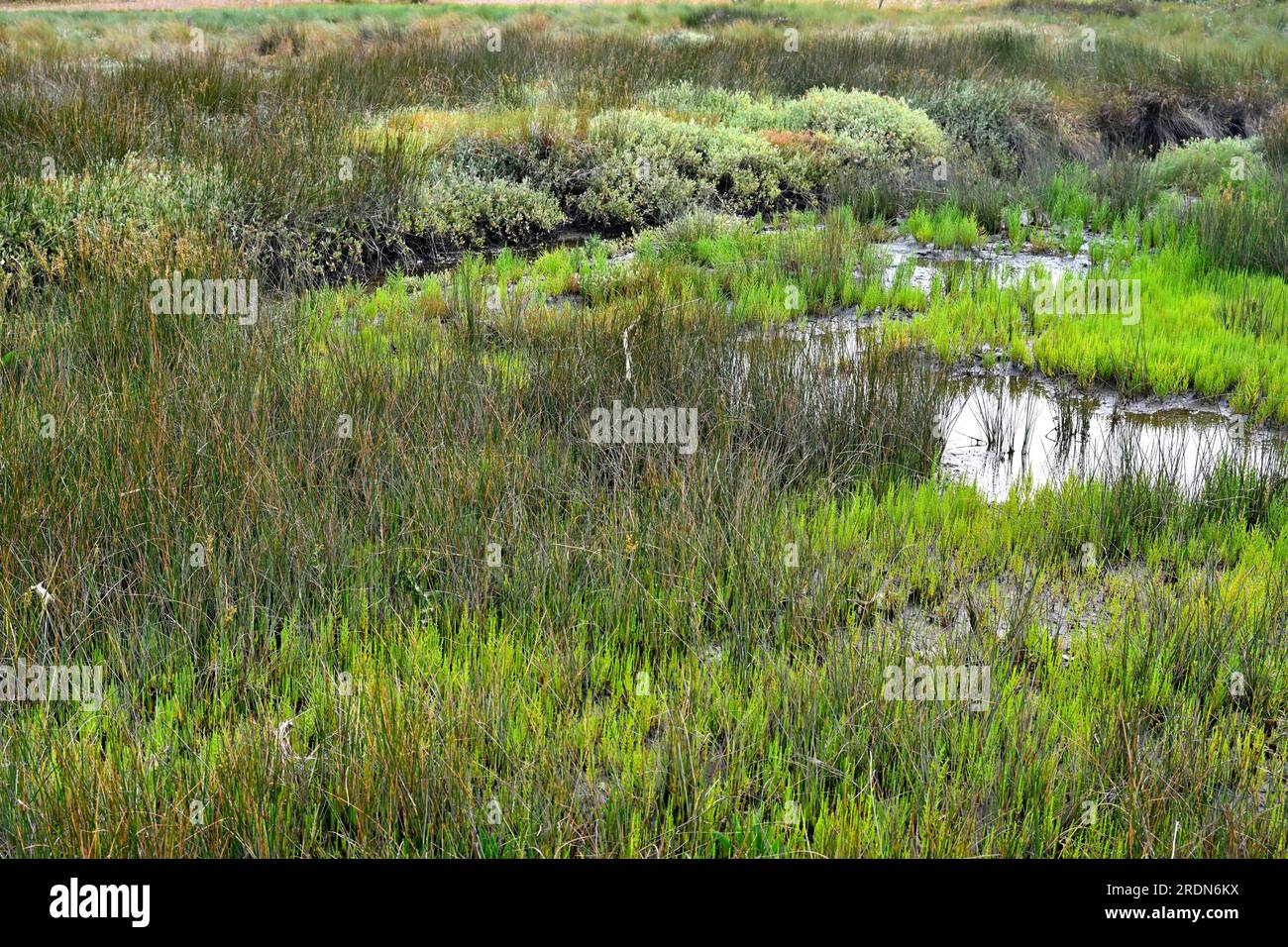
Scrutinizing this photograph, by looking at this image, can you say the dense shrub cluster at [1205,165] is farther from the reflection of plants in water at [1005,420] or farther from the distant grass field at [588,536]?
the reflection of plants in water at [1005,420]

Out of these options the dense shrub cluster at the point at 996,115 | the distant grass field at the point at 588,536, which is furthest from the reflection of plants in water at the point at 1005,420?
the dense shrub cluster at the point at 996,115

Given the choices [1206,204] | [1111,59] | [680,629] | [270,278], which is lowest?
[680,629]

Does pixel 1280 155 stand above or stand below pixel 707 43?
below

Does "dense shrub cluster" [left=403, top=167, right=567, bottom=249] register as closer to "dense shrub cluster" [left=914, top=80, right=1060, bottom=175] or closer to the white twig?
the white twig

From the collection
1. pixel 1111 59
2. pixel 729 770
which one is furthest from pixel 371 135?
pixel 1111 59

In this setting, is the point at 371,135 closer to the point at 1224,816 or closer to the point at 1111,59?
the point at 1224,816

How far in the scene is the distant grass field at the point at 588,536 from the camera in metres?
2.77

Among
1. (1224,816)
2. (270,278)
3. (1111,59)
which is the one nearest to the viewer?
(1224,816)

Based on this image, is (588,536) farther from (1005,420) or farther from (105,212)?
(105,212)

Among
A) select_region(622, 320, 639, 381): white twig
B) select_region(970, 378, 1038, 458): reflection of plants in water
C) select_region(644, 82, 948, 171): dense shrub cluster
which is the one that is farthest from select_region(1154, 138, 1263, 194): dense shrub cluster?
select_region(622, 320, 639, 381): white twig

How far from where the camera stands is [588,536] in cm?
423

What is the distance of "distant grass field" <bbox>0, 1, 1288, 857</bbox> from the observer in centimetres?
277
